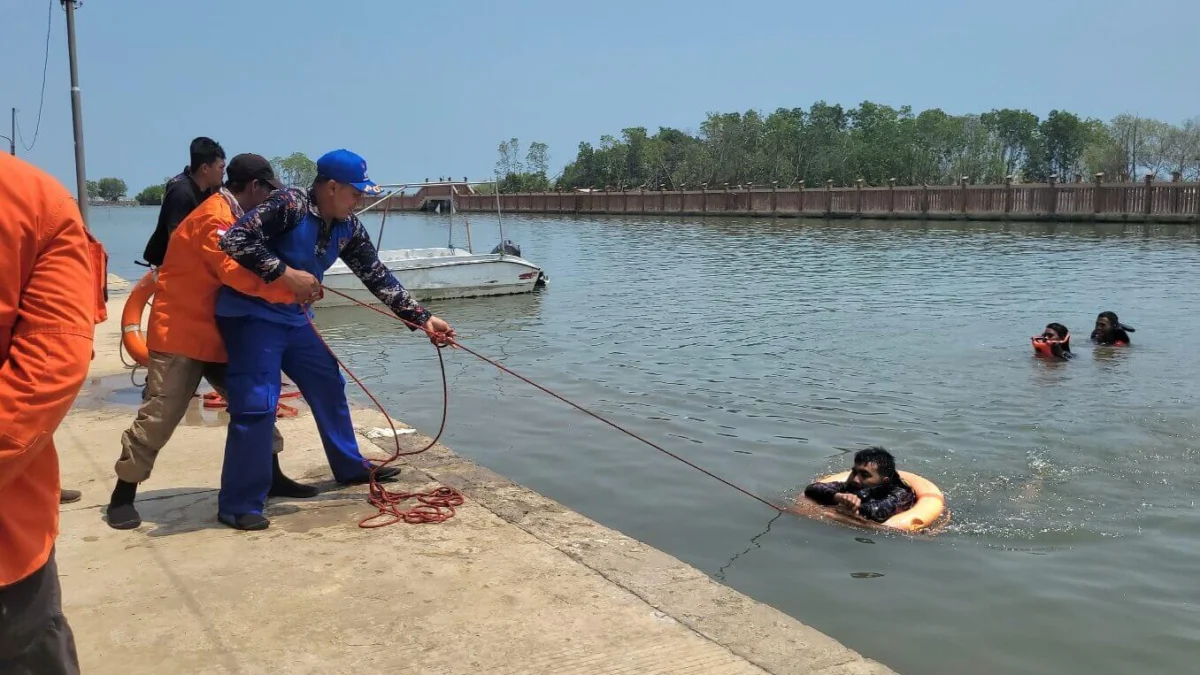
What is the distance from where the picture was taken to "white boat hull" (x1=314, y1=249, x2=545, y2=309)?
20719mm

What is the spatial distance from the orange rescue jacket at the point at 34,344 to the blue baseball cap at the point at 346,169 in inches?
108

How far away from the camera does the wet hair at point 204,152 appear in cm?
628

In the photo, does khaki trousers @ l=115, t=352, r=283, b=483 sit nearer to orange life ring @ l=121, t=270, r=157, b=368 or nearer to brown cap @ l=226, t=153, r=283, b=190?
brown cap @ l=226, t=153, r=283, b=190

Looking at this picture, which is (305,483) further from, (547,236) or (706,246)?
(547,236)

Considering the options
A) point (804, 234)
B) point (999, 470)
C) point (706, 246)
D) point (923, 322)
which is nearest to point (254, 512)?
point (999, 470)

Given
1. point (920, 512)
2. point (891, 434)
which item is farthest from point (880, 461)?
point (891, 434)

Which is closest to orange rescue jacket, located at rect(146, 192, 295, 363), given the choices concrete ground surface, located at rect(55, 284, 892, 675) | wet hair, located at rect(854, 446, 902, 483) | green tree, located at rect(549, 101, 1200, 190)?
concrete ground surface, located at rect(55, 284, 892, 675)

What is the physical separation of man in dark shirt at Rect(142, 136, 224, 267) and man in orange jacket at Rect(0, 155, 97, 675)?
434cm

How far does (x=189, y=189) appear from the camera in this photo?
7.23m

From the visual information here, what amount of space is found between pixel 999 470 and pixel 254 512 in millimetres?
6055

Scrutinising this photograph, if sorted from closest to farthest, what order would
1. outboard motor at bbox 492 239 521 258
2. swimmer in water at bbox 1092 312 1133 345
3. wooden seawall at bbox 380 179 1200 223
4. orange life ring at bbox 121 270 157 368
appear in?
orange life ring at bbox 121 270 157 368, swimmer in water at bbox 1092 312 1133 345, outboard motor at bbox 492 239 521 258, wooden seawall at bbox 380 179 1200 223

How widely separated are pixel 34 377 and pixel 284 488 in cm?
362

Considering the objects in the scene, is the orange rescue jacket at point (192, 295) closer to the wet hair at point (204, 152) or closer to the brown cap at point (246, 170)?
the brown cap at point (246, 170)

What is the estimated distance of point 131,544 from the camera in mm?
4695
